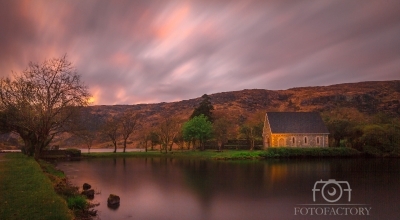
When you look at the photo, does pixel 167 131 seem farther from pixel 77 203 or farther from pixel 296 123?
pixel 77 203

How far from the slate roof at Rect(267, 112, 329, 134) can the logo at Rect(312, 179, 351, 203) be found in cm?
3817

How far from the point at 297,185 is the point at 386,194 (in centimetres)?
614

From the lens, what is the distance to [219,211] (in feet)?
57.2

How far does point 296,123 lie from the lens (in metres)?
66.6

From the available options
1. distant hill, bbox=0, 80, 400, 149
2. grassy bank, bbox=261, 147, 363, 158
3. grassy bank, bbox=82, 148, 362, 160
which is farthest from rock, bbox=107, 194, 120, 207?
distant hill, bbox=0, 80, 400, 149

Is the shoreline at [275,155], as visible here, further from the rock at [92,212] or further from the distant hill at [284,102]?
the distant hill at [284,102]

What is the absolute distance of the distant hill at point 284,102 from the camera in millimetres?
147750

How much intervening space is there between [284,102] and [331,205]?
165118mm

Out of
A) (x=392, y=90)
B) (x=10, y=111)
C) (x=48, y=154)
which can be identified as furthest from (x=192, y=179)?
(x=392, y=90)

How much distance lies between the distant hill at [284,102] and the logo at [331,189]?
109 meters

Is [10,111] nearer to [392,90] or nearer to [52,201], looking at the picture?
[52,201]

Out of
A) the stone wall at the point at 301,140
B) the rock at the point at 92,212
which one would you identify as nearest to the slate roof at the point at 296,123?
the stone wall at the point at 301,140

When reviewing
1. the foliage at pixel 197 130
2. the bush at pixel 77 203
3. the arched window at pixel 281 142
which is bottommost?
the bush at pixel 77 203

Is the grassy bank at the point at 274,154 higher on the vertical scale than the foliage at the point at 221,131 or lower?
lower
